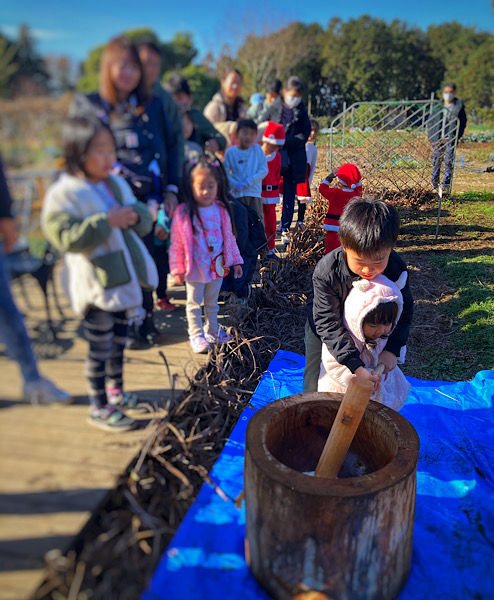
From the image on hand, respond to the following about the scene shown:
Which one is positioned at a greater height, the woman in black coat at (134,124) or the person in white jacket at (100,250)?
the woman in black coat at (134,124)

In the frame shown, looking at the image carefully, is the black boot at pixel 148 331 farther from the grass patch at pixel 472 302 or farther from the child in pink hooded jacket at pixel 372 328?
the grass patch at pixel 472 302

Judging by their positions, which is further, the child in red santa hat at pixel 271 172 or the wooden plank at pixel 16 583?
the child in red santa hat at pixel 271 172

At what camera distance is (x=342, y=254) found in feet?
7.19

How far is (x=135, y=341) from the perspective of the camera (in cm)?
163

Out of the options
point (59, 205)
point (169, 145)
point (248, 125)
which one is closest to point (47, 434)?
point (59, 205)

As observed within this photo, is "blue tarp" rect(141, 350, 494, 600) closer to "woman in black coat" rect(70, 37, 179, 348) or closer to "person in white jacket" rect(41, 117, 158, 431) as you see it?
"person in white jacket" rect(41, 117, 158, 431)

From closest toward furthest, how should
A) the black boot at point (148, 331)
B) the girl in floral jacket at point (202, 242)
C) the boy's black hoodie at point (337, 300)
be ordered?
1. the black boot at point (148, 331)
2. the boy's black hoodie at point (337, 300)
3. the girl in floral jacket at point (202, 242)

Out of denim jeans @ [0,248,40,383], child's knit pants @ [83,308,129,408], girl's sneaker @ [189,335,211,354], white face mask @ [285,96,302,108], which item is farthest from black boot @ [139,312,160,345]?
white face mask @ [285,96,302,108]

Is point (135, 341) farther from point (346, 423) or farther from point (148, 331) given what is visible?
point (346, 423)

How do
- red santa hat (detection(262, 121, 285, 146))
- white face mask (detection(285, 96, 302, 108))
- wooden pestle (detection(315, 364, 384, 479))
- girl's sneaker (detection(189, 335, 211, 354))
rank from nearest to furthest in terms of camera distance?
wooden pestle (detection(315, 364, 384, 479)), girl's sneaker (detection(189, 335, 211, 354)), red santa hat (detection(262, 121, 285, 146)), white face mask (detection(285, 96, 302, 108))

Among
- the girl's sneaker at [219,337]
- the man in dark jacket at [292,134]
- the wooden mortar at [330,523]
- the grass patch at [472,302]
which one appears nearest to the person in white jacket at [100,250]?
the wooden mortar at [330,523]

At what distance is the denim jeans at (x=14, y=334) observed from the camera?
1.10m

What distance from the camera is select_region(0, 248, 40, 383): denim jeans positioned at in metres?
1.10

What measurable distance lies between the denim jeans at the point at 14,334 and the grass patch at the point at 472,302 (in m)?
3.17
